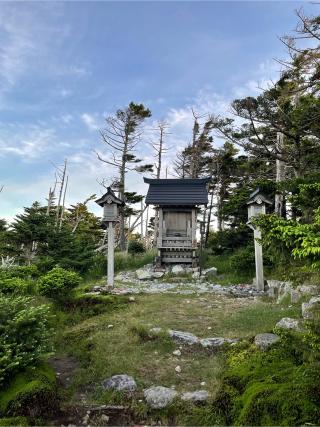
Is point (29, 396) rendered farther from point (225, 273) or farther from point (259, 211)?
point (225, 273)

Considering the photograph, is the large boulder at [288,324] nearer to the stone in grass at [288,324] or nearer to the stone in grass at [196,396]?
the stone in grass at [288,324]

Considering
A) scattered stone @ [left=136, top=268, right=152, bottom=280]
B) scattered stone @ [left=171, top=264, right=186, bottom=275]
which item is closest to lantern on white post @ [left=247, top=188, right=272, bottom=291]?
scattered stone @ [left=171, top=264, right=186, bottom=275]

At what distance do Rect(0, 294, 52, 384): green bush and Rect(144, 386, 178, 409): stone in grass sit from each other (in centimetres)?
142

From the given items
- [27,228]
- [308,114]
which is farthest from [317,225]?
[27,228]

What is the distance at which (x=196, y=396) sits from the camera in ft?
13.2

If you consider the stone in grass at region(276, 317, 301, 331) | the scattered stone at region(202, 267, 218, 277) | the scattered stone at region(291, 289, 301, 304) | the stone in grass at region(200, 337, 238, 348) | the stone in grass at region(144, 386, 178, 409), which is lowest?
the stone in grass at region(144, 386, 178, 409)

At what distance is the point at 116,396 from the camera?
414 centimetres

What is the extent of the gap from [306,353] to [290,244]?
1.63 meters

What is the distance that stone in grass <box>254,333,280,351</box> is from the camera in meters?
4.88

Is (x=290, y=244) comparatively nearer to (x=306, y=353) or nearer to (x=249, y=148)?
(x=306, y=353)

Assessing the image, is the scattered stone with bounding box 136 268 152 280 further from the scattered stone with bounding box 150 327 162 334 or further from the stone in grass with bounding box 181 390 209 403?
the stone in grass with bounding box 181 390 209 403

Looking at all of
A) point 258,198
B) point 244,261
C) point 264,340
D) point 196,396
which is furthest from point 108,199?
point 196,396

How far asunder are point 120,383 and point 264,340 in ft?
7.13

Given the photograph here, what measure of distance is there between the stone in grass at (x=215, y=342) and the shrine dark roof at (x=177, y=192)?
11351 mm
